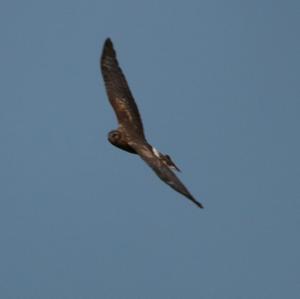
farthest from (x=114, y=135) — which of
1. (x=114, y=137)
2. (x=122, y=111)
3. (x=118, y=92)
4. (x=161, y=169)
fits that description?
(x=161, y=169)

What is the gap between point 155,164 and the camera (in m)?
20.7

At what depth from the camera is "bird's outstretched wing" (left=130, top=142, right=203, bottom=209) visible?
18.8 meters

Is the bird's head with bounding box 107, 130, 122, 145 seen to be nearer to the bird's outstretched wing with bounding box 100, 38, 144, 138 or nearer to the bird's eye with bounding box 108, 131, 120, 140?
the bird's eye with bounding box 108, 131, 120, 140

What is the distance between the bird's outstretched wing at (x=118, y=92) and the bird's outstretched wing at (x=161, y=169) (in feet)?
3.88

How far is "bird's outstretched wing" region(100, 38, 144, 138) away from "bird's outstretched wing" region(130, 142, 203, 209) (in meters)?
1.18

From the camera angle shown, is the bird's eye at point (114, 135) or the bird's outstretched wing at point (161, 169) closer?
the bird's outstretched wing at point (161, 169)

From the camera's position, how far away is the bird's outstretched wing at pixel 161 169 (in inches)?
738

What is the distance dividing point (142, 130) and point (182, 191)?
5.18 meters

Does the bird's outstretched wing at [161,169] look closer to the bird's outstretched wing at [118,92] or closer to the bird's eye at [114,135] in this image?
the bird's eye at [114,135]

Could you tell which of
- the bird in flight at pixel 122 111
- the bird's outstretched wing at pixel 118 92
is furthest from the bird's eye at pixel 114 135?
the bird's outstretched wing at pixel 118 92

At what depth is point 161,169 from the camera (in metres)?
20.3

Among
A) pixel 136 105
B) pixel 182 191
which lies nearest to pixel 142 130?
pixel 136 105

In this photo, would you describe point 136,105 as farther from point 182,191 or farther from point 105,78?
point 182,191

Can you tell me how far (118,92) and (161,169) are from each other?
424 centimetres
